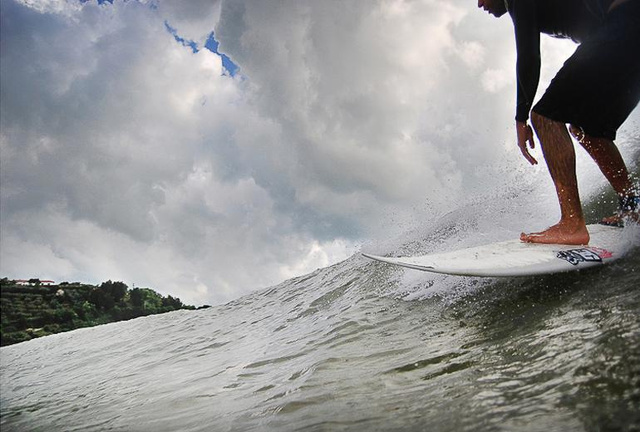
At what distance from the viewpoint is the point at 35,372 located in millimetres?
6156

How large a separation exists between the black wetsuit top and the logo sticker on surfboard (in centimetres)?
113

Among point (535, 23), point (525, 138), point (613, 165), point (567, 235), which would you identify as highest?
point (535, 23)

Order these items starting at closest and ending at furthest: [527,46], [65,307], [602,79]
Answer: [602,79], [527,46], [65,307]

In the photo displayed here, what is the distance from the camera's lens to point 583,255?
2.98 meters

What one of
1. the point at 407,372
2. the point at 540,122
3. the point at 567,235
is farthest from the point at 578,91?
the point at 407,372

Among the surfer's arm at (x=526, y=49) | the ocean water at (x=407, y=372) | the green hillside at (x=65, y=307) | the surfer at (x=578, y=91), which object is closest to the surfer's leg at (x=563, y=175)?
the surfer at (x=578, y=91)

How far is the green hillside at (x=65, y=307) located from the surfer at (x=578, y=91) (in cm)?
2629

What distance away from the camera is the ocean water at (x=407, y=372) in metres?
1.48

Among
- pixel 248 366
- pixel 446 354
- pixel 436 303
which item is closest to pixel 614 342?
pixel 446 354

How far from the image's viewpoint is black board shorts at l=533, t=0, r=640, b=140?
2.95 metres

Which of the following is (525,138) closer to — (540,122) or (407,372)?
(540,122)

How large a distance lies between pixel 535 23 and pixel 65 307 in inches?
1987

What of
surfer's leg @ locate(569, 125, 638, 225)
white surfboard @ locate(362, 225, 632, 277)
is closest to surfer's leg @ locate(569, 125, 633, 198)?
surfer's leg @ locate(569, 125, 638, 225)

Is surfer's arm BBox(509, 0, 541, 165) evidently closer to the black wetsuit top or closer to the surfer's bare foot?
the black wetsuit top
